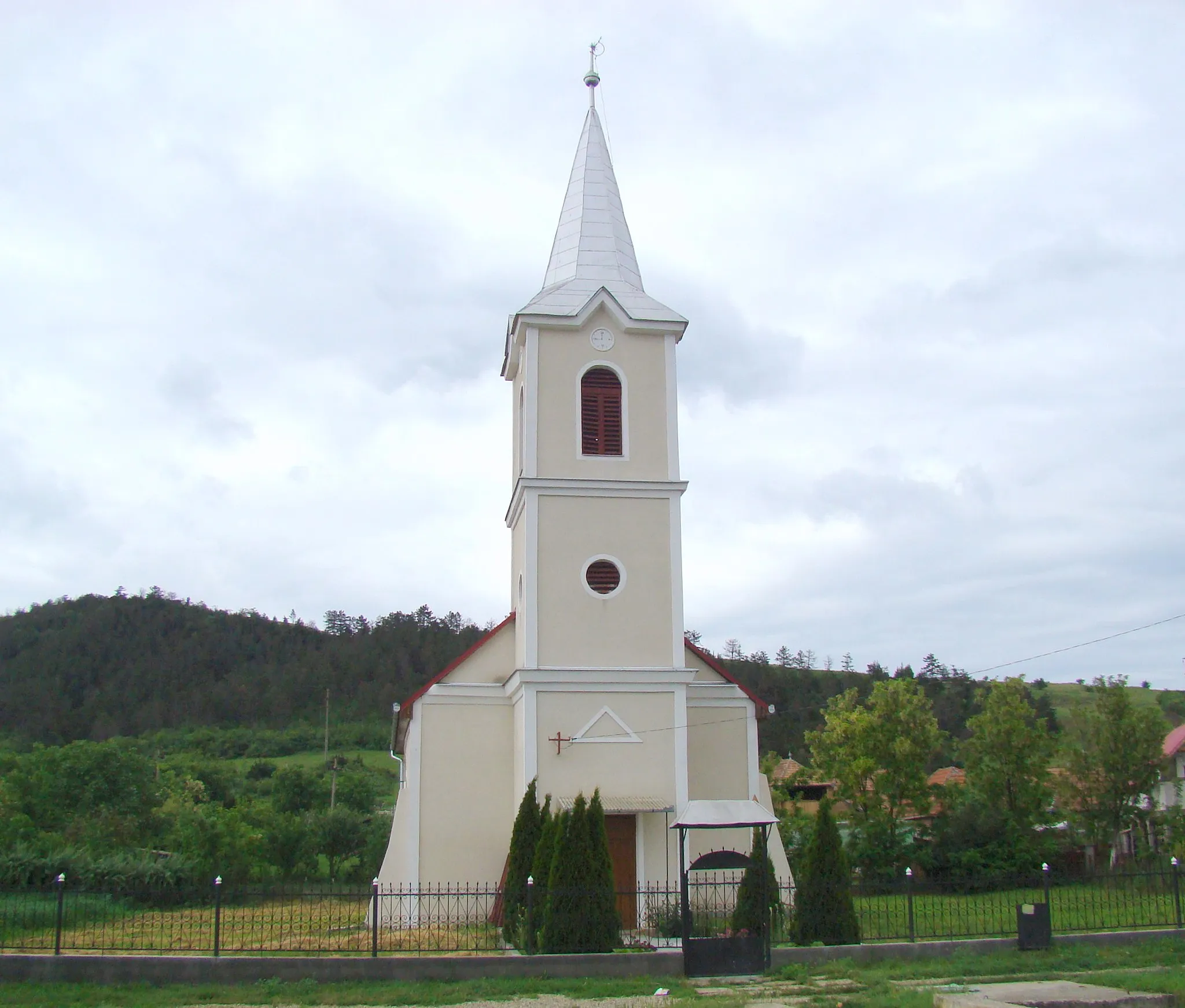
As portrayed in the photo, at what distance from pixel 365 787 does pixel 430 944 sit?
118ft

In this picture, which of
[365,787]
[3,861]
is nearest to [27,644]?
[365,787]

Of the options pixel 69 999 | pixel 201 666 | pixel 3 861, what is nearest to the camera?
→ pixel 69 999

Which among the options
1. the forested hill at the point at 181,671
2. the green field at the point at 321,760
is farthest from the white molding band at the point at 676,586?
the forested hill at the point at 181,671

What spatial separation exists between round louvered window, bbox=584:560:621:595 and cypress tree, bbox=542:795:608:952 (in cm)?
537

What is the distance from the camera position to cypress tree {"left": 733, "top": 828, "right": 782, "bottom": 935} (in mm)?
14602

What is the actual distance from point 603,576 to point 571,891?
6.92 meters

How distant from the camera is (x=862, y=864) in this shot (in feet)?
105

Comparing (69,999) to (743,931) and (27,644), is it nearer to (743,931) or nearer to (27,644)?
(743,931)

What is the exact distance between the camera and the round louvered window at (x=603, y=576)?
2020 cm

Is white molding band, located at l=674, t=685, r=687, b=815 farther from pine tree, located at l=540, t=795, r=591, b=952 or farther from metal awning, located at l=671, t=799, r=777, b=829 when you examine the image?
metal awning, located at l=671, t=799, r=777, b=829

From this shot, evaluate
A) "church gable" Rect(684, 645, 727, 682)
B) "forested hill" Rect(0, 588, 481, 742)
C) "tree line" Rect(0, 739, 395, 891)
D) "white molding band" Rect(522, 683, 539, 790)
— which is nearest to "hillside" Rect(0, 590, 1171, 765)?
"forested hill" Rect(0, 588, 481, 742)

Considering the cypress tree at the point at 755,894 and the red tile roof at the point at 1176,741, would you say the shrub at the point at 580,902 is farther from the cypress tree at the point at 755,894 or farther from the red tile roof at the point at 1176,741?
the red tile roof at the point at 1176,741

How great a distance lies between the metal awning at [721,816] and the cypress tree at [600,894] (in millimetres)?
1063

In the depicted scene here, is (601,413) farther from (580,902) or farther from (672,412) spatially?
(580,902)
